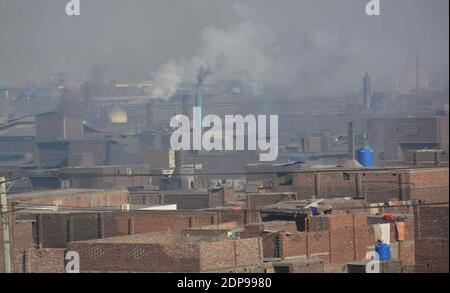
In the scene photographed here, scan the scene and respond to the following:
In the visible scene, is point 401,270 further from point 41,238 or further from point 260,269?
point 41,238

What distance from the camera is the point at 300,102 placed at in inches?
2788

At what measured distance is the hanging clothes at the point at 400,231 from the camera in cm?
2131

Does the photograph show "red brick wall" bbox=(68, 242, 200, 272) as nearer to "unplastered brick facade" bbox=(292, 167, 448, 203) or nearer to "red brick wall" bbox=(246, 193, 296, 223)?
"red brick wall" bbox=(246, 193, 296, 223)

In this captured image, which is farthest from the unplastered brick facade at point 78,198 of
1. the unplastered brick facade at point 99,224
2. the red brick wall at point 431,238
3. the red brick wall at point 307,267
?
the red brick wall at point 431,238

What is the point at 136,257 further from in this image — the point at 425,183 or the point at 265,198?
the point at 425,183

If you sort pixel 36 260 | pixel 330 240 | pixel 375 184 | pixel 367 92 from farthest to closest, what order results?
pixel 367 92 → pixel 375 184 → pixel 330 240 → pixel 36 260

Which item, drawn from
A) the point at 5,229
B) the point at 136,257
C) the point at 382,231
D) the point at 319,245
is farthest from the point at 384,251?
the point at 5,229

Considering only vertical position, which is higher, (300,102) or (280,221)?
(300,102)

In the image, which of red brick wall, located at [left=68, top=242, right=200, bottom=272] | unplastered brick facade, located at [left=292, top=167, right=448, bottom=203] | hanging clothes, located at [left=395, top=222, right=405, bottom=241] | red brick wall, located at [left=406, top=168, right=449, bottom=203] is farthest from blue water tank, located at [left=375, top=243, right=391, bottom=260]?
red brick wall, located at [left=406, top=168, right=449, bottom=203]

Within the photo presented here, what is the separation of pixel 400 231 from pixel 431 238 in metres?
8.05

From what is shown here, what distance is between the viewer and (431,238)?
13.5 metres

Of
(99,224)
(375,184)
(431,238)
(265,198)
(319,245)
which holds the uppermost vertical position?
(375,184)
